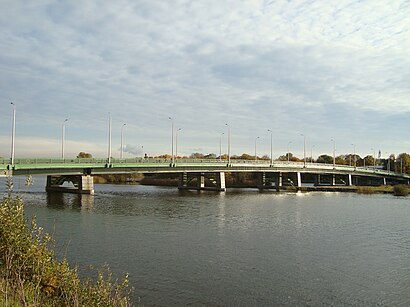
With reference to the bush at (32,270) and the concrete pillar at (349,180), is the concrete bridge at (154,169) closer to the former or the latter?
the concrete pillar at (349,180)

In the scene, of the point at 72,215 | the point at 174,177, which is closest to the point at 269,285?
the point at 72,215

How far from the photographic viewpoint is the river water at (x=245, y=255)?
66.0 ft

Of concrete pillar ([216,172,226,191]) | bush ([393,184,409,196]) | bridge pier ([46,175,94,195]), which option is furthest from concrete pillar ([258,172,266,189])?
bridge pier ([46,175,94,195])

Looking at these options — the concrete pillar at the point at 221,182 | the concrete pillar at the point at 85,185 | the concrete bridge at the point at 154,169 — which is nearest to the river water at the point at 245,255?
the concrete bridge at the point at 154,169

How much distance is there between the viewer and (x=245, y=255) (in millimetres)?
28125

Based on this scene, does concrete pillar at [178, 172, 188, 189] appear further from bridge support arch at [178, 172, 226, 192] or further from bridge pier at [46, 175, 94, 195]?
bridge pier at [46, 175, 94, 195]

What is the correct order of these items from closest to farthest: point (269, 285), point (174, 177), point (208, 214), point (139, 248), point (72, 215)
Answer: point (269, 285) → point (139, 248) → point (72, 215) → point (208, 214) → point (174, 177)

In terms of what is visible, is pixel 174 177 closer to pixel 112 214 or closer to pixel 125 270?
pixel 112 214

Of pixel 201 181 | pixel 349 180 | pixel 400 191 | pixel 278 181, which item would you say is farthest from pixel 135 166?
pixel 349 180

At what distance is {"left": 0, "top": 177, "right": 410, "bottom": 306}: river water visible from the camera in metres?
20.1

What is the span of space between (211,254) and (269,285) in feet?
24.0

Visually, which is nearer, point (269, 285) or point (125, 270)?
point (269, 285)

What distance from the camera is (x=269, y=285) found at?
847 inches

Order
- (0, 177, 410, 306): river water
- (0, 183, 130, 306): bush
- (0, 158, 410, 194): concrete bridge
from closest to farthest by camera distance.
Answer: (0, 183, 130, 306): bush < (0, 177, 410, 306): river water < (0, 158, 410, 194): concrete bridge
